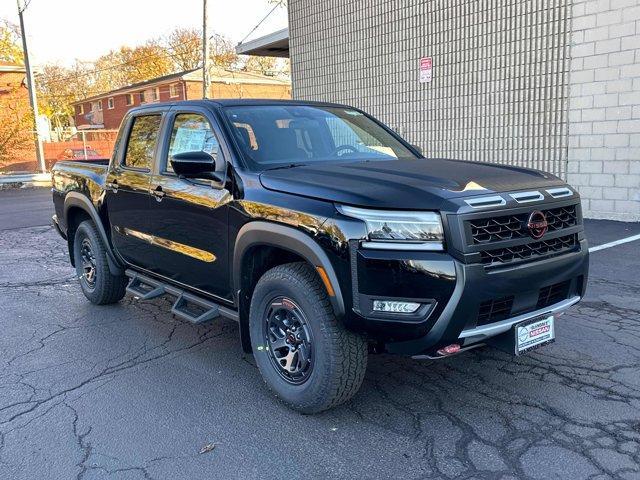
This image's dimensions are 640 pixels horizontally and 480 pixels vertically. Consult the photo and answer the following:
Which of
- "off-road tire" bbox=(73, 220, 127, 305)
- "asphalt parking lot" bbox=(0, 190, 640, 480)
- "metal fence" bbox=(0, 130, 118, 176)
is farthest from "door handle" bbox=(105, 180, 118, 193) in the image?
"metal fence" bbox=(0, 130, 118, 176)

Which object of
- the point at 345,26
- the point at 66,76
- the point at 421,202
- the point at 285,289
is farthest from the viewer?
the point at 66,76

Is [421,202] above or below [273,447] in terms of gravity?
above

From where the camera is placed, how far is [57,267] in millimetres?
8359

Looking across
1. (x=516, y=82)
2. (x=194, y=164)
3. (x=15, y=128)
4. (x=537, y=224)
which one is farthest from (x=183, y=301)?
(x=15, y=128)

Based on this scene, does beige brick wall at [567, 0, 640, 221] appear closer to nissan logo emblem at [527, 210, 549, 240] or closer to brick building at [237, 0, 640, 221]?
brick building at [237, 0, 640, 221]

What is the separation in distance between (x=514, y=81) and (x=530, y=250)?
7.98 metres

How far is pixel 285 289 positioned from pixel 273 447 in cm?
90

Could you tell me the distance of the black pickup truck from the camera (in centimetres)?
311

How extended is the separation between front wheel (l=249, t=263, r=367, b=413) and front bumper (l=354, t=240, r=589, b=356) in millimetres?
240

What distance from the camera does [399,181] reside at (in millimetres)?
3373

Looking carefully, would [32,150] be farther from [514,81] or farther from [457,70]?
[514,81]

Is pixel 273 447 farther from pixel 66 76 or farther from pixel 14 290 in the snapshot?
pixel 66 76

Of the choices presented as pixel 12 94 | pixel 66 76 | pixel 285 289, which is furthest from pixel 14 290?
pixel 66 76

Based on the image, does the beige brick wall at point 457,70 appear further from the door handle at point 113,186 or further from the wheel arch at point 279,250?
the wheel arch at point 279,250
